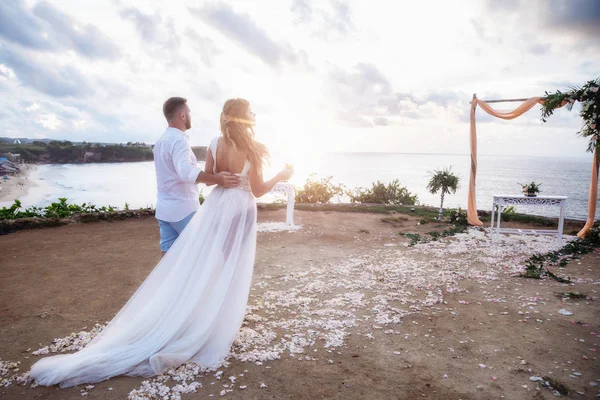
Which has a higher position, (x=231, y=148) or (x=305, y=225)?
(x=231, y=148)

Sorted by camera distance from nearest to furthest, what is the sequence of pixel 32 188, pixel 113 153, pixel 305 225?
pixel 305 225
pixel 32 188
pixel 113 153

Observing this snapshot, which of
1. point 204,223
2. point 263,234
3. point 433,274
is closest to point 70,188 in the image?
point 263,234

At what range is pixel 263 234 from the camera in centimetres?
945

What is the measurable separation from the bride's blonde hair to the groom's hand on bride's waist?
0.91 feet

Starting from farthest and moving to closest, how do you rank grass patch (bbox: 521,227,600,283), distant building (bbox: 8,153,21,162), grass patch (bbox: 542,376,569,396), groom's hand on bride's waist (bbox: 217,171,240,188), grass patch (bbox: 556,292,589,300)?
distant building (bbox: 8,153,21,162) → grass patch (bbox: 521,227,600,283) → grass patch (bbox: 556,292,589,300) → groom's hand on bride's waist (bbox: 217,171,240,188) → grass patch (bbox: 542,376,569,396)

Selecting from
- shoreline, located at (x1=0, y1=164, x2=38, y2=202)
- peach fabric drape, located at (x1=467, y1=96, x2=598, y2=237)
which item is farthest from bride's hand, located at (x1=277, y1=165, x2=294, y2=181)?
shoreline, located at (x1=0, y1=164, x2=38, y2=202)

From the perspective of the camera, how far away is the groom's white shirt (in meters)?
3.62

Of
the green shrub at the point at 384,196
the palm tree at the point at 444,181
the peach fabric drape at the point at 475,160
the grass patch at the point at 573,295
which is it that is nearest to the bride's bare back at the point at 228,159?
the grass patch at the point at 573,295

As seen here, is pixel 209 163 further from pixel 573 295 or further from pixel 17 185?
pixel 17 185

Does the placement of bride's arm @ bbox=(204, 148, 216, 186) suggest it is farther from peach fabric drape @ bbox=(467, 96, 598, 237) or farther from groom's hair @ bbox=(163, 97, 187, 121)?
peach fabric drape @ bbox=(467, 96, 598, 237)

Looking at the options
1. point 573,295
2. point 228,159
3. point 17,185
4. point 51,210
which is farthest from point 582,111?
point 17,185

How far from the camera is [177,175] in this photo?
3.78 m

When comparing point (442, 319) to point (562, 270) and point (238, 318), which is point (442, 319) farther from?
point (562, 270)

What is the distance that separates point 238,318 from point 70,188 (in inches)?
573
